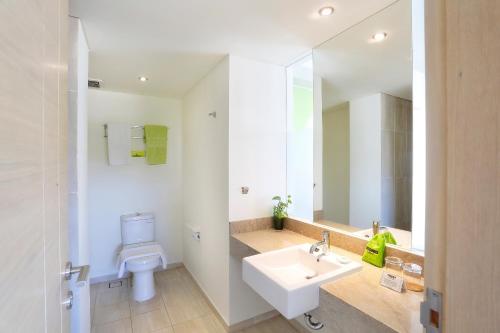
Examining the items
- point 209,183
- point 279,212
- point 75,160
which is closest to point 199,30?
point 75,160

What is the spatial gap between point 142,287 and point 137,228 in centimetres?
71

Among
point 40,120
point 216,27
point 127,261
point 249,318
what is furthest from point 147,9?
point 249,318

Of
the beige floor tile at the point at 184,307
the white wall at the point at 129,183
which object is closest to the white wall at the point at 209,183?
the beige floor tile at the point at 184,307

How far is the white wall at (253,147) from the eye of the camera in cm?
209

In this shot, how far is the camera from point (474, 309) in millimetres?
407

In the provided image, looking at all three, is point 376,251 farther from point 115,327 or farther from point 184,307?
point 115,327

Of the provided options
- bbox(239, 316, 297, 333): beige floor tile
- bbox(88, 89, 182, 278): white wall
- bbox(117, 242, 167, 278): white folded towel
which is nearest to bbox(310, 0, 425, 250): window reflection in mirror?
bbox(239, 316, 297, 333): beige floor tile

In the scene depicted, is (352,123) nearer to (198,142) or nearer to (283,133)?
(283,133)

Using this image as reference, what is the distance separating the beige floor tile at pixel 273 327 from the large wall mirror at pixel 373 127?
1.04 meters

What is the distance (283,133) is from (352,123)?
2.25ft

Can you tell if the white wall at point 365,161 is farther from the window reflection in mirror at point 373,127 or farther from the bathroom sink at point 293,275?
the bathroom sink at point 293,275

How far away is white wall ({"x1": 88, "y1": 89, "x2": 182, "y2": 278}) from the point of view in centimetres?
291

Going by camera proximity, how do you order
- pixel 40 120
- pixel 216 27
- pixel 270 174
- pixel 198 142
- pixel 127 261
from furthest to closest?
pixel 198 142 < pixel 127 261 < pixel 270 174 < pixel 216 27 < pixel 40 120

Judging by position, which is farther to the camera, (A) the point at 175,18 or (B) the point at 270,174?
(B) the point at 270,174
